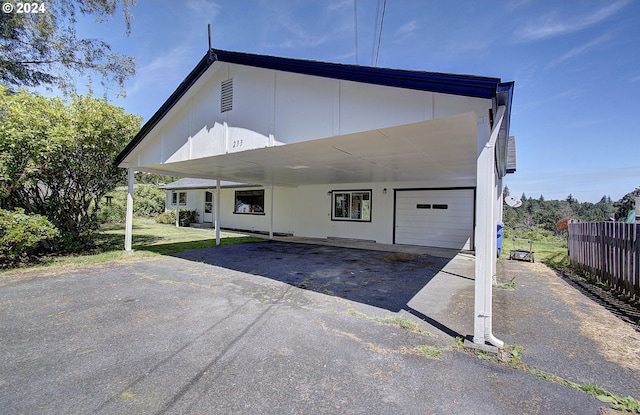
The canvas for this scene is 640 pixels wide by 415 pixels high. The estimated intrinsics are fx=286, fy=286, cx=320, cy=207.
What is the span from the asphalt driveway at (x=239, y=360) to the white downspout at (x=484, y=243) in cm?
39

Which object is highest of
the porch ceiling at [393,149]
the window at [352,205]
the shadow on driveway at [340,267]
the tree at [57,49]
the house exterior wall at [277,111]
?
the tree at [57,49]

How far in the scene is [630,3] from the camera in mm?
5887

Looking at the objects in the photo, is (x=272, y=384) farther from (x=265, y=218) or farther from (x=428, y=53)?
(x=265, y=218)

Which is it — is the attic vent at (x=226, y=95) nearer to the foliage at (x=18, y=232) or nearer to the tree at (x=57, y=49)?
the foliage at (x=18, y=232)

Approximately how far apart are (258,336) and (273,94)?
3.94 m

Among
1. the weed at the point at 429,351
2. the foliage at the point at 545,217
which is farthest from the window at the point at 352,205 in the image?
the weed at the point at 429,351

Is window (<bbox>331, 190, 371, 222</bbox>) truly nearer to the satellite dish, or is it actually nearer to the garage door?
the garage door

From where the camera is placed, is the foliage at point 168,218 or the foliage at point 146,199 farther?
the foliage at point 146,199

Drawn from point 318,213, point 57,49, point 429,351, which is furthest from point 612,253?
point 57,49

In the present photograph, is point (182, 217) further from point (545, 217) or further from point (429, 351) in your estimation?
point (545, 217)

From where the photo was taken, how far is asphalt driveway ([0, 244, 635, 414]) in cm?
233

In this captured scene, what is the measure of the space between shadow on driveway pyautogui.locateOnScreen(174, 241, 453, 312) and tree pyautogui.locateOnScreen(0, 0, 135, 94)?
26.3 feet

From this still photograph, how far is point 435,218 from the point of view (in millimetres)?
11406

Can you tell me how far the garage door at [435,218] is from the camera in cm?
1084
